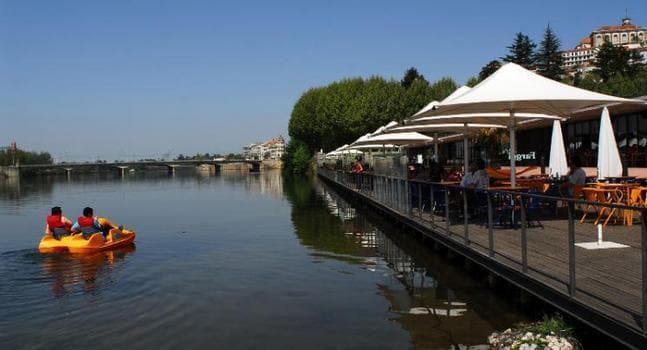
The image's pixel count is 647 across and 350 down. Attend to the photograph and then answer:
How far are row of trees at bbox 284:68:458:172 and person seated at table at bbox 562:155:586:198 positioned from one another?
2059 inches

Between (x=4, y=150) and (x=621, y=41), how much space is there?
17178 centimetres

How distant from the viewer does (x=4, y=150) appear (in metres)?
177

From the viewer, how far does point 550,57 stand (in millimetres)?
85188

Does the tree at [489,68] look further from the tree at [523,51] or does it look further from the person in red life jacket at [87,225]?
the person in red life jacket at [87,225]

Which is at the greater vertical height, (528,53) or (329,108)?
(528,53)

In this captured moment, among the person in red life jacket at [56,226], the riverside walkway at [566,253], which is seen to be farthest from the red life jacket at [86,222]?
the riverside walkway at [566,253]

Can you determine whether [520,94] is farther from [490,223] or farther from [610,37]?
[610,37]

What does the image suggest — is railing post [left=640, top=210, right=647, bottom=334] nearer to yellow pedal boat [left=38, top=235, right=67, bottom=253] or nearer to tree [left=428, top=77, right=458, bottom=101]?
yellow pedal boat [left=38, top=235, right=67, bottom=253]

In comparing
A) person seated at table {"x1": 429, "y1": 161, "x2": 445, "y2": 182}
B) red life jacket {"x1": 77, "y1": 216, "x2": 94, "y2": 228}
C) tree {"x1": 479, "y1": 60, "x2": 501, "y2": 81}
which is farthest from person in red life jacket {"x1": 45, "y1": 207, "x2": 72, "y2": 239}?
→ tree {"x1": 479, "y1": 60, "x2": 501, "y2": 81}

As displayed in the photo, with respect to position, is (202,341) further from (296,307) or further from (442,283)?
→ (442,283)

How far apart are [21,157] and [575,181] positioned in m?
183

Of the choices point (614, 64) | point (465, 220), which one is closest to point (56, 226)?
point (465, 220)

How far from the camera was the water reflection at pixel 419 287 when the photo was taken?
27.5ft

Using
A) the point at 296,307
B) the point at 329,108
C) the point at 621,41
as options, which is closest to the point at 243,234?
the point at 296,307
